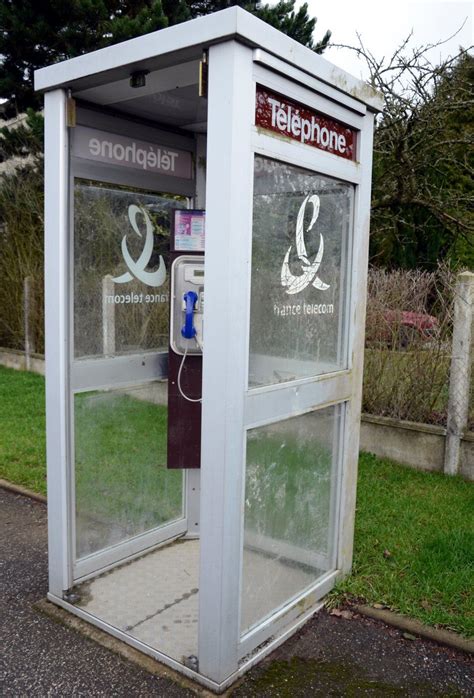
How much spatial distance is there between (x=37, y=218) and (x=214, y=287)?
9.23m

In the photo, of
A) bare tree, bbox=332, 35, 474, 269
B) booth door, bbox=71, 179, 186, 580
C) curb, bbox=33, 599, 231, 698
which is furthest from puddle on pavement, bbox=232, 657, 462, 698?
bare tree, bbox=332, 35, 474, 269

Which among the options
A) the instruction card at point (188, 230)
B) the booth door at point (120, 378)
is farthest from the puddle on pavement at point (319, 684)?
the instruction card at point (188, 230)

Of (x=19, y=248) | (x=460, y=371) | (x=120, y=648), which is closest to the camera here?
(x=120, y=648)

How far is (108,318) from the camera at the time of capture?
3.51m

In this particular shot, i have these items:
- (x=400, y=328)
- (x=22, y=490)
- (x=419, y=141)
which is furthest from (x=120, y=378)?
(x=419, y=141)

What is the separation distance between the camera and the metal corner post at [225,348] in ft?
7.64

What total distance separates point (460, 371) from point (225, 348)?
320cm

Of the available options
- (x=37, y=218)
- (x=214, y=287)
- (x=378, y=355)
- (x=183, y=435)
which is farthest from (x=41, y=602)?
(x=37, y=218)

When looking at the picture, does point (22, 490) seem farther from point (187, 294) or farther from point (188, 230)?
point (188, 230)

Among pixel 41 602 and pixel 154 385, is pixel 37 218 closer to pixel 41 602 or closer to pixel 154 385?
pixel 154 385

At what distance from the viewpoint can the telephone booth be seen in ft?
8.05

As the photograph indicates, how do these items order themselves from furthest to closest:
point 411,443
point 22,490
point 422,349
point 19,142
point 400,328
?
point 19,142, point 400,328, point 422,349, point 411,443, point 22,490

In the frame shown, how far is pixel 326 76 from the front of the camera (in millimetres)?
2773

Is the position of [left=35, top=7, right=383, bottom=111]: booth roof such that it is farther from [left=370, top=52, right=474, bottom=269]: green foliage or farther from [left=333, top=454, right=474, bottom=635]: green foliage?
[left=370, top=52, right=474, bottom=269]: green foliage
